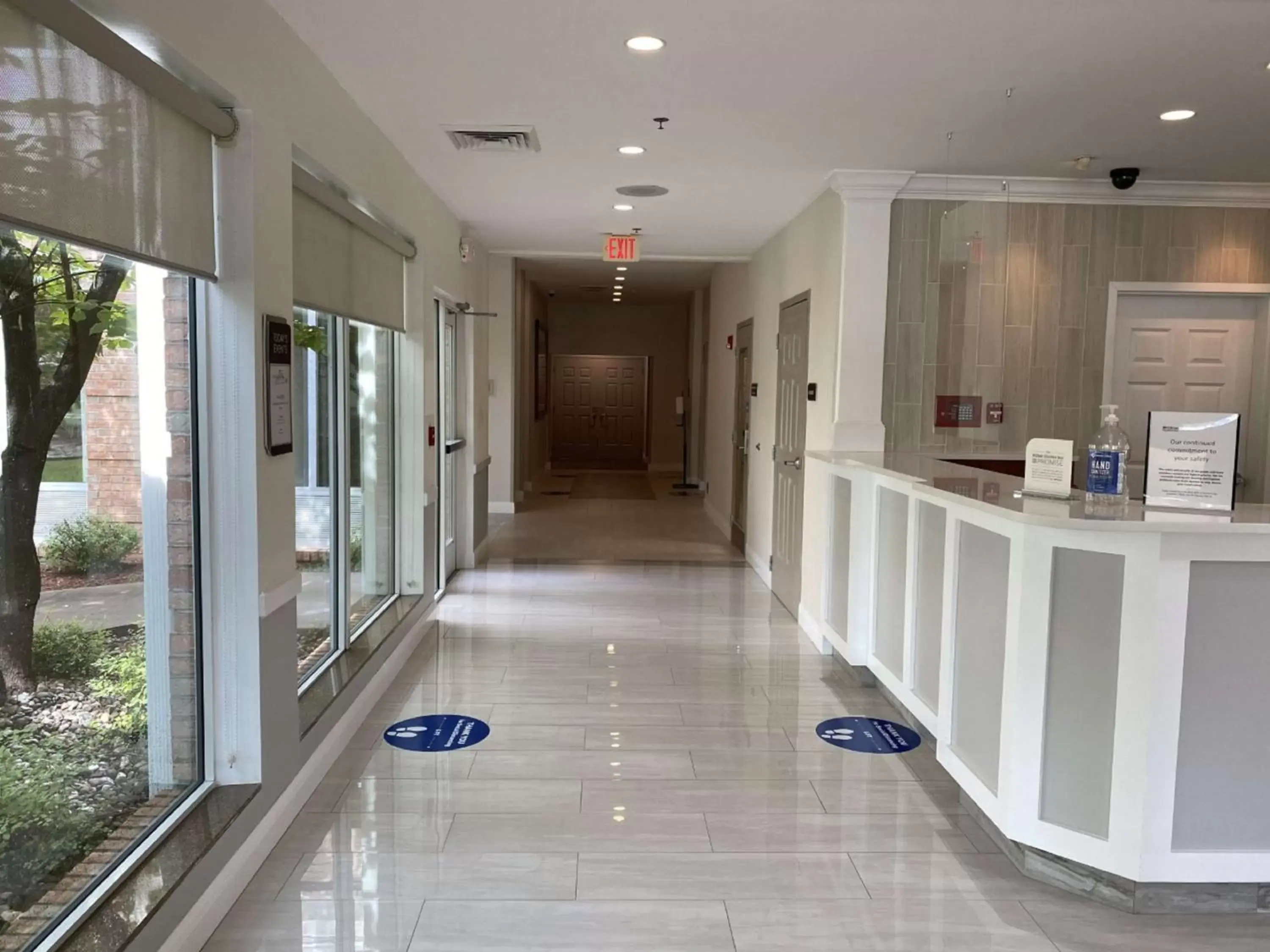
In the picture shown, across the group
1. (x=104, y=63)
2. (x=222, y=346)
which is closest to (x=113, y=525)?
(x=222, y=346)

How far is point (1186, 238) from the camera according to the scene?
16.4 feet

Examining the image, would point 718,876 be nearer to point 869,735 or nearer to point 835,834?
point 835,834

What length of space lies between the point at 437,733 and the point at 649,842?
4.13 feet

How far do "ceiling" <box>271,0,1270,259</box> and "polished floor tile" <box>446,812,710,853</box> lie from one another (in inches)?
102

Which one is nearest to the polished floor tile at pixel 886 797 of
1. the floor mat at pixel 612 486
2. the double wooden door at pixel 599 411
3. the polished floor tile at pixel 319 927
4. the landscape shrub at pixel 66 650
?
the polished floor tile at pixel 319 927

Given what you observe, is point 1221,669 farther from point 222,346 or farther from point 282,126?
point 282,126

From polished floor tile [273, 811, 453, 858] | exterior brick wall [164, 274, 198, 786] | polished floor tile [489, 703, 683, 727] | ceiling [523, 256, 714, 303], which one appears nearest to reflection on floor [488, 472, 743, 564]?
ceiling [523, 256, 714, 303]

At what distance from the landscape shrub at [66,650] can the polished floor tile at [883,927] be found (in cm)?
175

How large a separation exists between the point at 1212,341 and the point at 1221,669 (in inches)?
131

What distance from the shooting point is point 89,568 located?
2.13 meters

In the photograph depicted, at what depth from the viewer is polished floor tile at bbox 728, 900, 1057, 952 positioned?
2.42 m

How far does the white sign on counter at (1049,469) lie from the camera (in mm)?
2912

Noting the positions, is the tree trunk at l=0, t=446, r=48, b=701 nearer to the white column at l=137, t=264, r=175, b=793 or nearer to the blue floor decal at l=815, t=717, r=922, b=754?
the white column at l=137, t=264, r=175, b=793

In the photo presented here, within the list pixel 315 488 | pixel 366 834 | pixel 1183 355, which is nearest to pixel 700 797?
pixel 366 834
